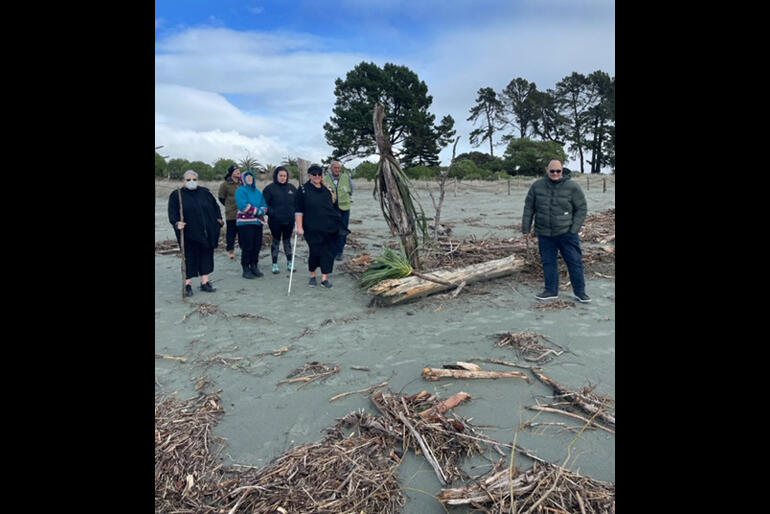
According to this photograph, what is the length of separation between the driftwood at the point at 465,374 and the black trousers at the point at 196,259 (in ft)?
14.7

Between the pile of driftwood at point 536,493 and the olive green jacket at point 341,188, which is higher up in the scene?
the olive green jacket at point 341,188

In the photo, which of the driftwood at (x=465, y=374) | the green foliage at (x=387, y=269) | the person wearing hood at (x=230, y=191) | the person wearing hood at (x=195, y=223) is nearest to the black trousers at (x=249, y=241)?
the person wearing hood at (x=195, y=223)

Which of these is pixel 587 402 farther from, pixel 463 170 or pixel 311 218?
pixel 463 170

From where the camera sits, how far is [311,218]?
6812 millimetres

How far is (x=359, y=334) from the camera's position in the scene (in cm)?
495

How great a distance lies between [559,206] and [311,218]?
352cm

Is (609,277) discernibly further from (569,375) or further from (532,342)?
(569,375)

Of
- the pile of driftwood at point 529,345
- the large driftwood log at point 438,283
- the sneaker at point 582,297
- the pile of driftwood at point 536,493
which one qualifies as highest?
the large driftwood log at point 438,283

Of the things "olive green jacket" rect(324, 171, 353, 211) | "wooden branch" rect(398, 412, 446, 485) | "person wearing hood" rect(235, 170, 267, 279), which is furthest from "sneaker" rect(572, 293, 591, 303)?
"person wearing hood" rect(235, 170, 267, 279)

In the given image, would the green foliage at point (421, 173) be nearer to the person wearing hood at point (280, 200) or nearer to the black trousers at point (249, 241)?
the person wearing hood at point (280, 200)

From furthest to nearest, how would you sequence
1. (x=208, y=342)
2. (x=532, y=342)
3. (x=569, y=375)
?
(x=208, y=342) < (x=532, y=342) < (x=569, y=375)

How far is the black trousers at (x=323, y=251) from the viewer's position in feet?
22.8
